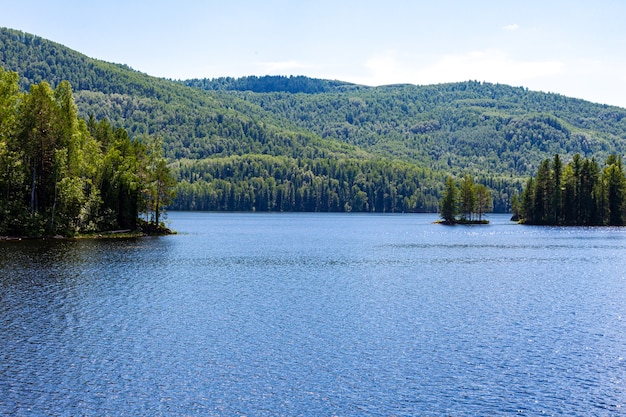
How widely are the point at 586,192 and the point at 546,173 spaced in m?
12.9

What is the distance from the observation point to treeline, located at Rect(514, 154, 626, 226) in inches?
7195

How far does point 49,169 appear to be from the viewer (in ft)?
333

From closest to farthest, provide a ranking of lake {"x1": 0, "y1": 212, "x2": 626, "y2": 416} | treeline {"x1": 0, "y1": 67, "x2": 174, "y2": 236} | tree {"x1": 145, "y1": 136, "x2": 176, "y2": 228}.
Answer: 1. lake {"x1": 0, "y1": 212, "x2": 626, "y2": 416}
2. treeline {"x1": 0, "y1": 67, "x2": 174, "y2": 236}
3. tree {"x1": 145, "y1": 136, "x2": 176, "y2": 228}

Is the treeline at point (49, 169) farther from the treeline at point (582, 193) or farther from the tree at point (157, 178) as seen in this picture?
the treeline at point (582, 193)

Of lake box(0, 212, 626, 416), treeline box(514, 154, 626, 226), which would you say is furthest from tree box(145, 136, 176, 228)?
treeline box(514, 154, 626, 226)

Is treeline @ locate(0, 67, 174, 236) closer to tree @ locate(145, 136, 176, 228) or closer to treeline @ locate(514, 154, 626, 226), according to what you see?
tree @ locate(145, 136, 176, 228)

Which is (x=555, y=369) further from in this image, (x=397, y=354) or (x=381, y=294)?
(x=381, y=294)

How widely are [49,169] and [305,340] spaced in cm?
7756

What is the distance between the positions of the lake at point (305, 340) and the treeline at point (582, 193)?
11695cm

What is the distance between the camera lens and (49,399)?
26969 millimetres

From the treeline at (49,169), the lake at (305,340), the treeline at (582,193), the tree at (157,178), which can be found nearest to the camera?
the lake at (305,340)

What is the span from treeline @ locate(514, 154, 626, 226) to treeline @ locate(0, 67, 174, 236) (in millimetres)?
126434

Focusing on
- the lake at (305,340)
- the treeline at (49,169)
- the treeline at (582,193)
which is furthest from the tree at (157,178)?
the treeline at (582,193)

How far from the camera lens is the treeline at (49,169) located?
95.7m
